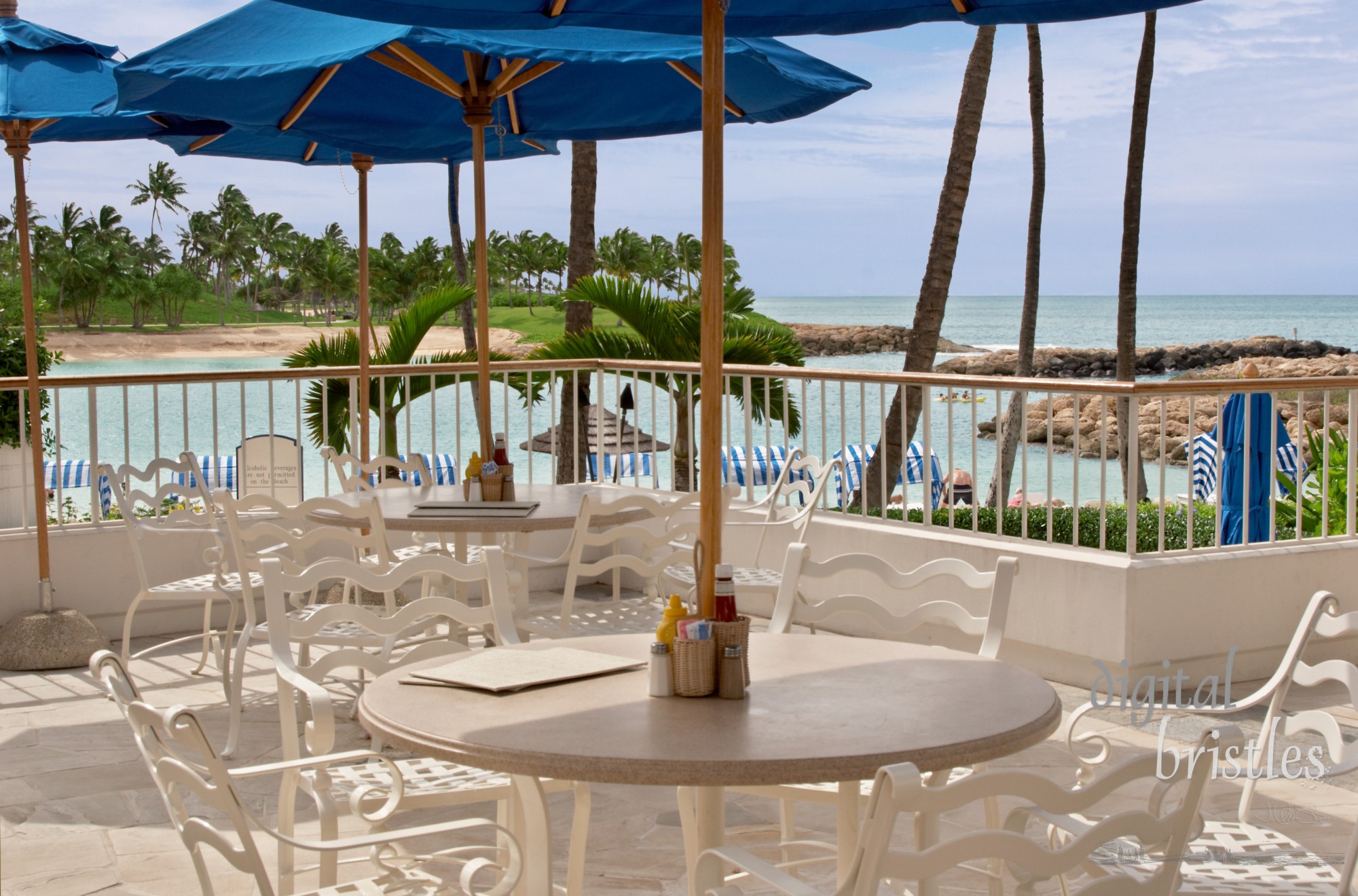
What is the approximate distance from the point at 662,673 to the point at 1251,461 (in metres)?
4.93

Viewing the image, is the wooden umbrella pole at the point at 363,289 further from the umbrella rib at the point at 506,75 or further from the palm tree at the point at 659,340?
the palm tree at the point at 659,340

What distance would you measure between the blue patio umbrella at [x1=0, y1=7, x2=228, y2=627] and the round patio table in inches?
163

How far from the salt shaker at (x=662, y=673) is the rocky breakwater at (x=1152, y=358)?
50.0m

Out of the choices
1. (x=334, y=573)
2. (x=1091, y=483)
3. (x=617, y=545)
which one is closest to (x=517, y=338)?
(x=1091, y=483)

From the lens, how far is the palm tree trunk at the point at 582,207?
11.7 meters

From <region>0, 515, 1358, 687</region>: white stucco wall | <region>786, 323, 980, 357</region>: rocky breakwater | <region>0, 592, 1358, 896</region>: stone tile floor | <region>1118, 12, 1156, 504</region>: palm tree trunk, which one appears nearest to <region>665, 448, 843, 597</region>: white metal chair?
<region>0, 515, 1358, 687</region>: white stucco wall

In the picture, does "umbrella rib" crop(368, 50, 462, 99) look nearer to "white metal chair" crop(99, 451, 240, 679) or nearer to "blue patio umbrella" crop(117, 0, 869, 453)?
"blue patio umbrella" crop(117, 0, 869, 453)

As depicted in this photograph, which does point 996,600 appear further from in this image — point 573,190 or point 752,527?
point 573,190

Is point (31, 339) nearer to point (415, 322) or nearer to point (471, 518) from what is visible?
point (471, 518)

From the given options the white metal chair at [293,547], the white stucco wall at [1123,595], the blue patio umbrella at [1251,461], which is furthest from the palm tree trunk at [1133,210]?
the white metal chair at [293,547]

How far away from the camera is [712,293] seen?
2480mm

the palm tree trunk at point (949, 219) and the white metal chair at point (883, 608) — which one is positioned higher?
the palm tree trunk at point (949, 219)

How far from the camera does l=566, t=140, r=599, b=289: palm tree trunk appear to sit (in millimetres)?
11680

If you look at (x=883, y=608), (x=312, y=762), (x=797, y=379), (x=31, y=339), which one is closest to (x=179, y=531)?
(x=31, y=339)
